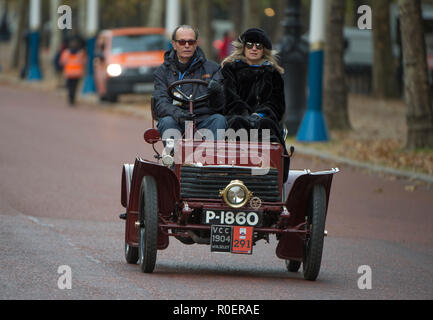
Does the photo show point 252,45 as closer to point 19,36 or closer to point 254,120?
point 254,120

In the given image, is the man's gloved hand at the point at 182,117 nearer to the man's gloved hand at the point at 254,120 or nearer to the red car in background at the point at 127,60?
the man's gloved hand at the point at 254,120

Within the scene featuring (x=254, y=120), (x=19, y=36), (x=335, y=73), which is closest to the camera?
(x=254, y=120)

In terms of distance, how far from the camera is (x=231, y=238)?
800cm

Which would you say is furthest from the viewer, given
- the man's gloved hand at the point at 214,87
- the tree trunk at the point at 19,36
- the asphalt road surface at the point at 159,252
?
the tree trunk at the point at 19,36

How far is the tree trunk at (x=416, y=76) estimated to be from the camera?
18.0 m

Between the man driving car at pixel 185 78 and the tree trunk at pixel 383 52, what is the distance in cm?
2582

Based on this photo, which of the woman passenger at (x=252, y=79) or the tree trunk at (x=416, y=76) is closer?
the woman passenger at (x=252, y=79)

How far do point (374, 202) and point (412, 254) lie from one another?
12.2ft

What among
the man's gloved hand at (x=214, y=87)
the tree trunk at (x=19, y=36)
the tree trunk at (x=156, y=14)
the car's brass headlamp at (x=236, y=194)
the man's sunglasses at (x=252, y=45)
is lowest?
the tree trunk at (x=19, y=36)

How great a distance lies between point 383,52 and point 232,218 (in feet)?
90.2

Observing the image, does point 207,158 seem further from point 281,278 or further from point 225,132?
point 281,278

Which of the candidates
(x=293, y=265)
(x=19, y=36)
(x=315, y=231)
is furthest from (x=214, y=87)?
(x=19, y=36)

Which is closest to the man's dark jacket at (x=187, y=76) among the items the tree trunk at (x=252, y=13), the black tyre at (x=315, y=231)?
the black tyre at (x=315, y=231)
